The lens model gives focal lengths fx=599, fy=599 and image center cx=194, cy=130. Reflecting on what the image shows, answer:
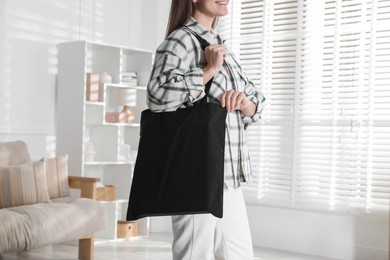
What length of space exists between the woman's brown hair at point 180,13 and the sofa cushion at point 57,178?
2.70m

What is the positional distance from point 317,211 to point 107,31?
95.9 inches

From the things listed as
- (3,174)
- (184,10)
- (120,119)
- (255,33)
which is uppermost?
(255,33)

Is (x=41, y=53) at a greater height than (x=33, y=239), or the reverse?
(x=41, y=53)

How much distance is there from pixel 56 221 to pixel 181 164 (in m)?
2.26

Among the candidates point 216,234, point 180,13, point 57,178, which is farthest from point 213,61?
point 57,178

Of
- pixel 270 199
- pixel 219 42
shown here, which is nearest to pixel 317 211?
pixel 270 199

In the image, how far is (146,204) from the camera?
63.4 inches

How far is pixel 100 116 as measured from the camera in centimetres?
505

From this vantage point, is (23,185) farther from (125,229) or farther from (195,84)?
(195,84)

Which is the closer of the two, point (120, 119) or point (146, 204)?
point (146, 204)

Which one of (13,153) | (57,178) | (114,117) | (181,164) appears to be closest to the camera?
(181,164)

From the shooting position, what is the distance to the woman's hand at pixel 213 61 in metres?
1.64

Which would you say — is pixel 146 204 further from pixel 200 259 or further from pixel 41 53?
pixel 41 53

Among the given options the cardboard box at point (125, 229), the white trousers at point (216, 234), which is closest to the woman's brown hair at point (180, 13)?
the white trousers at point (216, 234)
